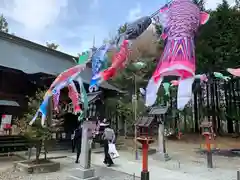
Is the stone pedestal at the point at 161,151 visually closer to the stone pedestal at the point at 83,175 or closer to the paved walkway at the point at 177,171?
the paved walkway at the point at 177,171

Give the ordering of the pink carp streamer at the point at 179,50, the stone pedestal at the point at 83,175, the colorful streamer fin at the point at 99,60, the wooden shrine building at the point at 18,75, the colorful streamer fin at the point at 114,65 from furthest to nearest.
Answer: the wooden shrine building at the point at 18,75, the colorful streamer fin at the point at 99,60, the colorful streamer fin at the point at 114,65, the stone pedestal at the point at 83,175, the pink carp streamer at the point at 179,50

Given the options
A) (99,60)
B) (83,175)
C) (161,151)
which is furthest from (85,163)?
(161,151)

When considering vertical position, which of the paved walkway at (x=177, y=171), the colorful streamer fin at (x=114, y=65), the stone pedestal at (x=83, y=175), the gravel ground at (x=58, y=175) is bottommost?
the paved walkway at (x=177, y=171)

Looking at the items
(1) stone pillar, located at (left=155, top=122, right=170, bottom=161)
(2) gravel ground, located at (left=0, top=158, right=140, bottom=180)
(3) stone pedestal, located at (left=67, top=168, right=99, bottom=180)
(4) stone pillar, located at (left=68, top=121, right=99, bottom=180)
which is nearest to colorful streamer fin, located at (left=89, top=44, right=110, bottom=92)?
(4) stone pillar, located at (left=68, top=121, right=99, bottom=180)

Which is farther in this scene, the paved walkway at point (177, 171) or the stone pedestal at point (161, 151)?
the stone pedestal at point (161, 151)

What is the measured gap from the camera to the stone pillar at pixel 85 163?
6.25 meters

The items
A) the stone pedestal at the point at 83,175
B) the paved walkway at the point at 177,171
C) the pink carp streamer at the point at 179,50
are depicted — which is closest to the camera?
the pink carp streamer at the point at 179,50

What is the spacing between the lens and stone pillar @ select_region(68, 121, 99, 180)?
6254 millimetres

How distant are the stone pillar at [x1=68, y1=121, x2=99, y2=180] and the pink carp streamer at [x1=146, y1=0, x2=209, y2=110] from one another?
209 centimetres

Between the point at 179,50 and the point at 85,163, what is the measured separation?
156 inches

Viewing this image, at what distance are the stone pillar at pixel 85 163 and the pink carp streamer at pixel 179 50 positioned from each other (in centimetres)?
209

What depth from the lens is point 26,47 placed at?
1389cm

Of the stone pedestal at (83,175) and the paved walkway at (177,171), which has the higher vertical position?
the stone pedestal at (83,175)

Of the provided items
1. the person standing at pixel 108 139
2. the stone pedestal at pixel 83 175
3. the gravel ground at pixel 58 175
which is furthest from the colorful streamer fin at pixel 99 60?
the gravel ground at pixel 58 175
